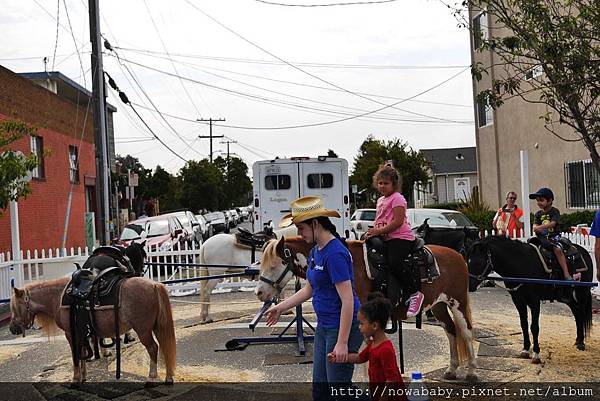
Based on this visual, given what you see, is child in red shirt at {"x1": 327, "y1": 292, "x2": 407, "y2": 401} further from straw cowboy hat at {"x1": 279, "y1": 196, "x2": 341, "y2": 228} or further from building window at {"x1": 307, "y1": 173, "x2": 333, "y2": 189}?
building window at {"x1": 307, "y1": 173, "x2": 333, "y2": 189}

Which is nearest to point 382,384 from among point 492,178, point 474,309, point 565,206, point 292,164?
point 474,309

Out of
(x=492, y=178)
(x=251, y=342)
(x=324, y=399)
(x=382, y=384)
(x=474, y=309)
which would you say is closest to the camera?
(x=382, y=384)

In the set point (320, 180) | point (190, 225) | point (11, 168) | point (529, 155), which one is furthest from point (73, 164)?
point (529, 155)

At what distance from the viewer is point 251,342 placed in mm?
9609

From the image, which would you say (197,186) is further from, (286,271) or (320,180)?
(286,271)

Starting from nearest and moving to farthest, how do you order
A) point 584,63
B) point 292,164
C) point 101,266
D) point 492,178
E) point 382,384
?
point 382,384
point 584,63
point 101,266
point 292,164
point 492,178

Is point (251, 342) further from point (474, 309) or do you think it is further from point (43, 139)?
point (43, 139)

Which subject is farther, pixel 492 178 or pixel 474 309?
pixel 492 178

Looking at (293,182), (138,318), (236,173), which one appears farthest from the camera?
(236,173)

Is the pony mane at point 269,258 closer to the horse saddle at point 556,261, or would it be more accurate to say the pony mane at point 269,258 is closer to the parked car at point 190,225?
the horse saddle at point 556,261

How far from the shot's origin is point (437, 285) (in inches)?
299

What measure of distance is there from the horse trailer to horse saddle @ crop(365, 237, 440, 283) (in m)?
10.5

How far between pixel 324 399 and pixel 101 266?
4123mm

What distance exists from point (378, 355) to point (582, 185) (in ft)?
57.5
